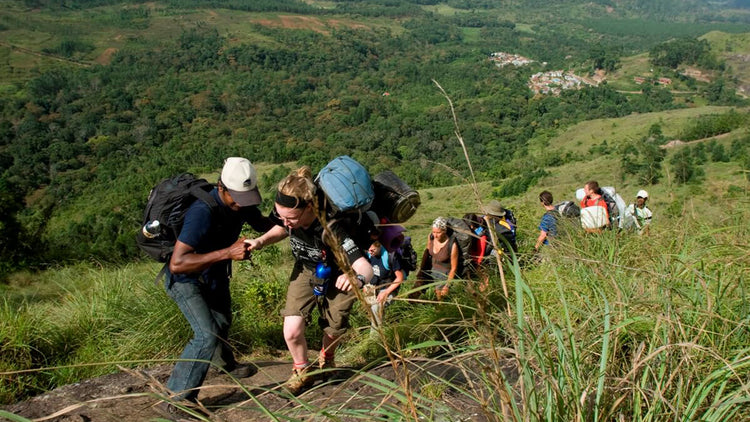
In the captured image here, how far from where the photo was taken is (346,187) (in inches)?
88.2

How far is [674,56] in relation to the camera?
105688 mm

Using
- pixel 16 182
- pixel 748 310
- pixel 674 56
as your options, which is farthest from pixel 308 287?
pixel 674 56

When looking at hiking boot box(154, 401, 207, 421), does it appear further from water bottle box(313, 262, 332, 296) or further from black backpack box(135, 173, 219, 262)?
water bottle box(313, 262, 332, 296)

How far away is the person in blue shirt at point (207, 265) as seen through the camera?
2.30m

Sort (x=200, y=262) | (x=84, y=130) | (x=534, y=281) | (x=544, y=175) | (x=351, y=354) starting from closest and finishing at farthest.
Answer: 1. (x=200, y=262)
2. (x=534, y=281)
3. (x=351, y=354)
4. (x=544, y=175)
5. (x=84, y=130)

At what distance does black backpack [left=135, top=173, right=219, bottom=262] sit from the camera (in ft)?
7.91

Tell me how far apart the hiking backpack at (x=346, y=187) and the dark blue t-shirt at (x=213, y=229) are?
547 mm

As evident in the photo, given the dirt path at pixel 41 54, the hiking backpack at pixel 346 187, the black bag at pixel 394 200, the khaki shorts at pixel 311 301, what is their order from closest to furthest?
the hiking backpack at pixel 346 187, the black bag at pixel 394 200, the khaki shorts at pixel 311 301, the dirt path at pixel 41 54

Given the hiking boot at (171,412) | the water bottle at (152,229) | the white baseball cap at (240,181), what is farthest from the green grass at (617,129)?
the hiking boot at (171,412)

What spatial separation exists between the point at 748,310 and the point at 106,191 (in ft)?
221

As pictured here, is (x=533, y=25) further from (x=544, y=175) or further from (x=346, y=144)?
(x=544, y=175)

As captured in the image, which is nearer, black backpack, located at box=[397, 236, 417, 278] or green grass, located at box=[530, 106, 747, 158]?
black backpack, located at box=[397, 236, 417, 278]

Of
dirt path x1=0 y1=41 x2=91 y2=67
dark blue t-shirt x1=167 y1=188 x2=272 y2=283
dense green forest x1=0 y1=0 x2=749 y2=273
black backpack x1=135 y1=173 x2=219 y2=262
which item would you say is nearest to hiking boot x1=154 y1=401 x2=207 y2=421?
dark blue t-shirt x1=167 y1=188 x2=272 y2=283

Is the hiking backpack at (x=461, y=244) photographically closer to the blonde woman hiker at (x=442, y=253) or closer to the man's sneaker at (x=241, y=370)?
the blonde woman hiker at (x=442, y=253)
